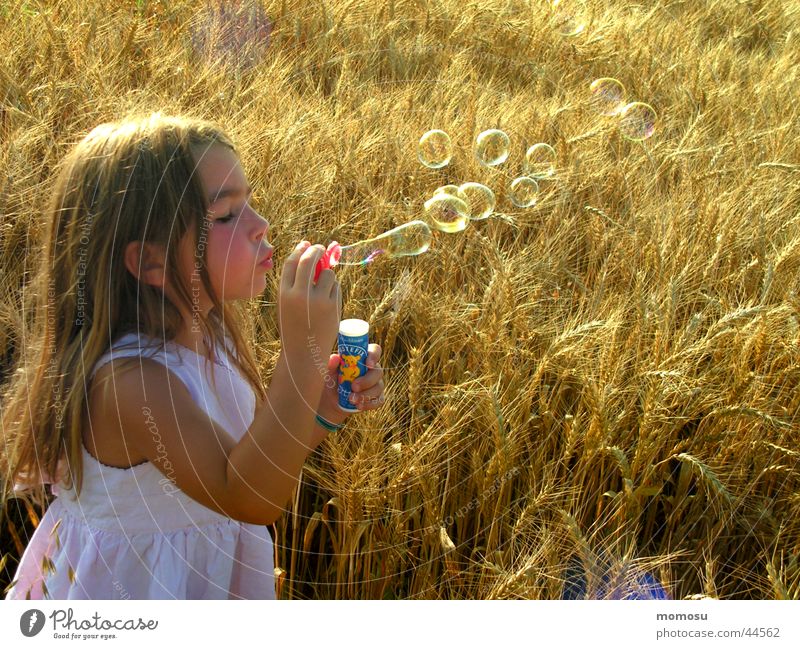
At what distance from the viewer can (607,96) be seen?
3236 mm

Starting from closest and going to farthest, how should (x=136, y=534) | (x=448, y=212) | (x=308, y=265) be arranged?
(x=308, y=265)
(x=136, y=534)
(x=448, y=212)

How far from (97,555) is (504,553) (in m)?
0.70

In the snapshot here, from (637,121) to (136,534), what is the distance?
2355mm

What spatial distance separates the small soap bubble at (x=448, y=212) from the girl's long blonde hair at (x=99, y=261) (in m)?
0.68

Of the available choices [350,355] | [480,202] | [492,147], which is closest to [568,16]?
[492,147]

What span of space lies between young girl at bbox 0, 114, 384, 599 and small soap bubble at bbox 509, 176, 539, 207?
1.06 meters

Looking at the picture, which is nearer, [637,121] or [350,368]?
[350,368]

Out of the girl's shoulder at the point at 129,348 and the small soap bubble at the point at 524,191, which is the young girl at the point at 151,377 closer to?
the girl's shoulder at the point at 129,348

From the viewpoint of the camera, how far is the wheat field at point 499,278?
1.54 metres

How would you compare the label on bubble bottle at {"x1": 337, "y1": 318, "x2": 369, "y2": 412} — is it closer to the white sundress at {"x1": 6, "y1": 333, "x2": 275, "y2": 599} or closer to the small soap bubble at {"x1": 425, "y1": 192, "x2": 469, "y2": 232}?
the white sundress at {"x1": 6, "y1": 333, "x2": 275, "y2": 599}

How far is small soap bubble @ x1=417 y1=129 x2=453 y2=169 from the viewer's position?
2.29m

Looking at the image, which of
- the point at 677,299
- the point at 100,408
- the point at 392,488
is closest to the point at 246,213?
the point at 100,408

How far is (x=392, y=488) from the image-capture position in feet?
4.74

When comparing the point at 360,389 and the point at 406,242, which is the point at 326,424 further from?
the point at 406,242
